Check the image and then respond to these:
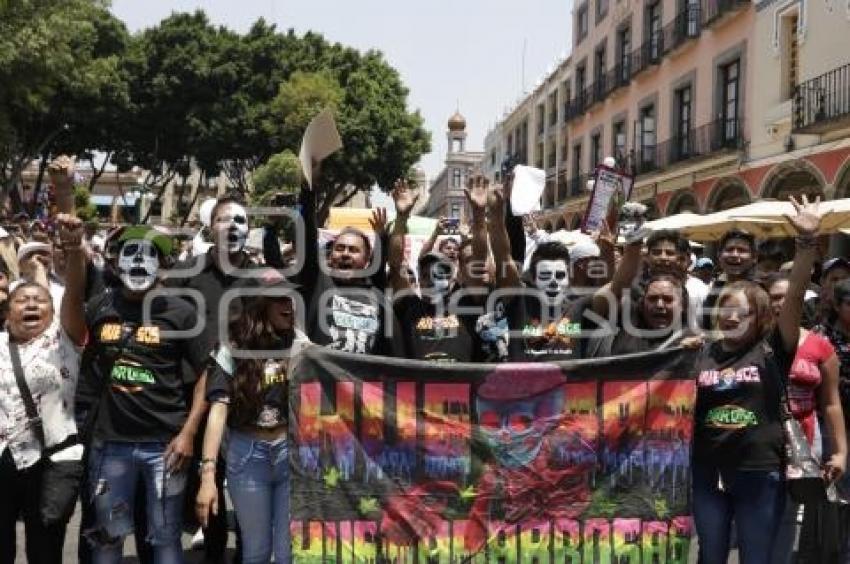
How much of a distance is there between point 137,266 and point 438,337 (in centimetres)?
143


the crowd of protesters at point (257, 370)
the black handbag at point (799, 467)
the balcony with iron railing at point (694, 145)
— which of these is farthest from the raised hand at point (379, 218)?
the balcony with iron railing at point (694, 145)

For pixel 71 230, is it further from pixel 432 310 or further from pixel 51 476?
pixel 432 310

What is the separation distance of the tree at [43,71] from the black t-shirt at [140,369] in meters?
16.3

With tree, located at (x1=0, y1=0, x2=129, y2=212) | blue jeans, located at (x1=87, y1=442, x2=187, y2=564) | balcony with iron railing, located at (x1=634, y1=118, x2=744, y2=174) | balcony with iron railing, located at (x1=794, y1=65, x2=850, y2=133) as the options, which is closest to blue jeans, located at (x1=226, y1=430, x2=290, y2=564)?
blue jeans, located at (x1=87, y1=442, x2=187, y2=564)

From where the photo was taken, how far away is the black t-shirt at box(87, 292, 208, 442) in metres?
3.96

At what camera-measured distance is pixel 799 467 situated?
3.91m

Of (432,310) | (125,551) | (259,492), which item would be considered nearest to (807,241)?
(432,310)

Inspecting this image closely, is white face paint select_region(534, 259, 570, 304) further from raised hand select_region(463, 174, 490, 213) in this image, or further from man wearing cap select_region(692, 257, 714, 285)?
man wearing cap select_region(692, 257, 714, 285)

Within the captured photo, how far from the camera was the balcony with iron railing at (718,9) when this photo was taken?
68.7 ft

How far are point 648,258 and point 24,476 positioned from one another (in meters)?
3.25

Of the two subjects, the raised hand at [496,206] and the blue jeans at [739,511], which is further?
the raised hand at [496,206]

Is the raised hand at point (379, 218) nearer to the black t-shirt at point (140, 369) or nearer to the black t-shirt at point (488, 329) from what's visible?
the black t-shirt at point (488, 329)

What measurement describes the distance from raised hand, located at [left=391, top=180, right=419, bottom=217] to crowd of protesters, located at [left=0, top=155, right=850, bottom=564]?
75 cm

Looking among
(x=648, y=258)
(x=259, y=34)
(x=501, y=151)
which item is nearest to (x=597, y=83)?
(x=259, y=34)
